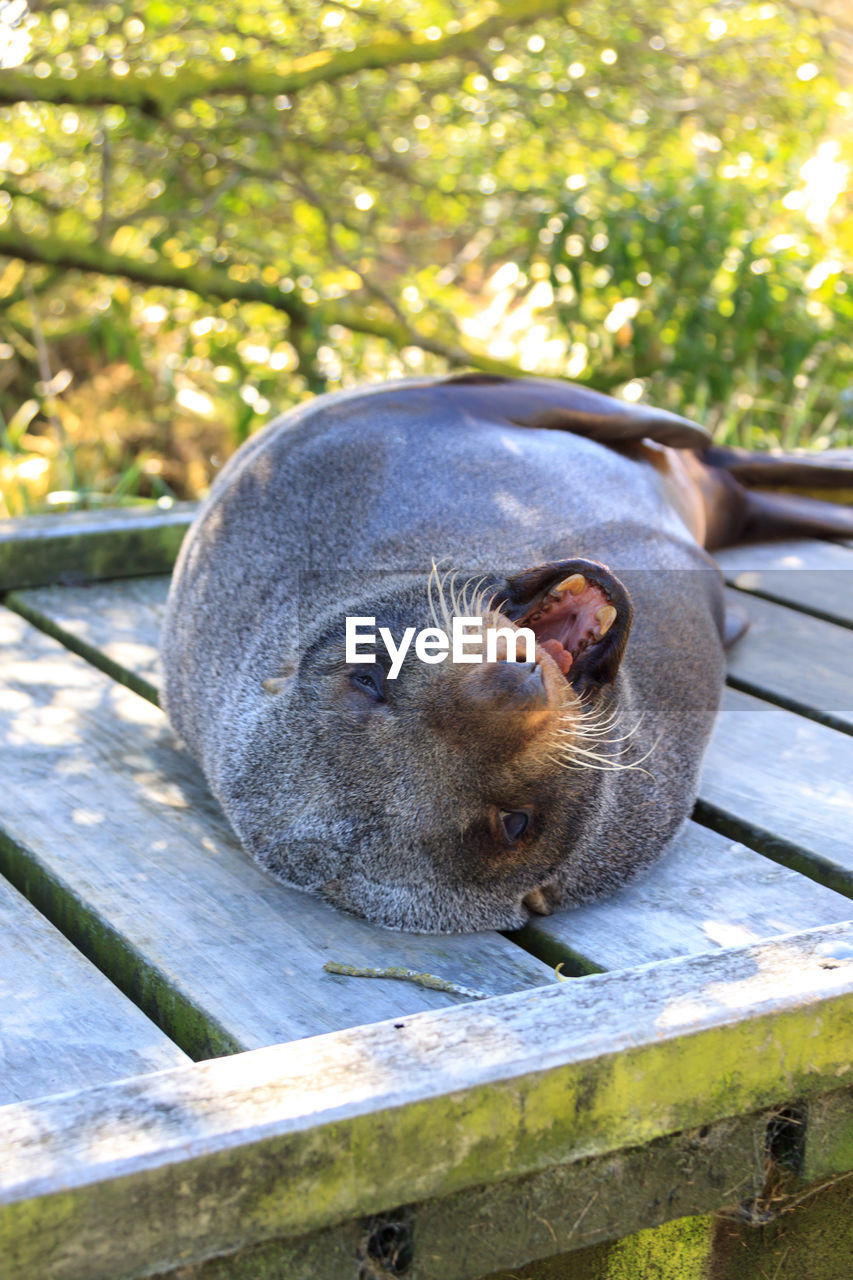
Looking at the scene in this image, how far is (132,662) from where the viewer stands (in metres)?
3.69

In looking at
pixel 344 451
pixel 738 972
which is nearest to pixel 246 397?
pixel 344 451

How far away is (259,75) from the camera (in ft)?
22.0

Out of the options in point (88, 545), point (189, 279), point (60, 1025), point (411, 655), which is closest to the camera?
point (60, 1025)

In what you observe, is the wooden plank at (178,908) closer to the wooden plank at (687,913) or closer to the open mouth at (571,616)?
the wooden plank at (687,913)

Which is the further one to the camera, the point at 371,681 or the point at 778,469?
the point at 778,469

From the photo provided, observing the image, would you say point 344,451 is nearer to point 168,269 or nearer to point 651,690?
point 651,690

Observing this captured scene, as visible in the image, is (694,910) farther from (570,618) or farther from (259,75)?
(259,75)

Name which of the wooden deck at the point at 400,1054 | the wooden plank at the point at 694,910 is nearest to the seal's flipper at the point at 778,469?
the wooden plank at the point at 694,910

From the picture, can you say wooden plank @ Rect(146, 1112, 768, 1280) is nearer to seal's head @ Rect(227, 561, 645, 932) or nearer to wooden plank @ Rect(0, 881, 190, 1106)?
wooden plank @ Rect(0, 881, 190, 1106)

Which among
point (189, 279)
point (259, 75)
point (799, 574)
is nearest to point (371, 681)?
point (799, 574)

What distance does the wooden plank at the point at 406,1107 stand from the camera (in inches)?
58.3

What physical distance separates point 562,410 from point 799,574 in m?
1.15

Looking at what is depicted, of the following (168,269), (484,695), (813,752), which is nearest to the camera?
(484,695)

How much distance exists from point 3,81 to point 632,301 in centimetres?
317
